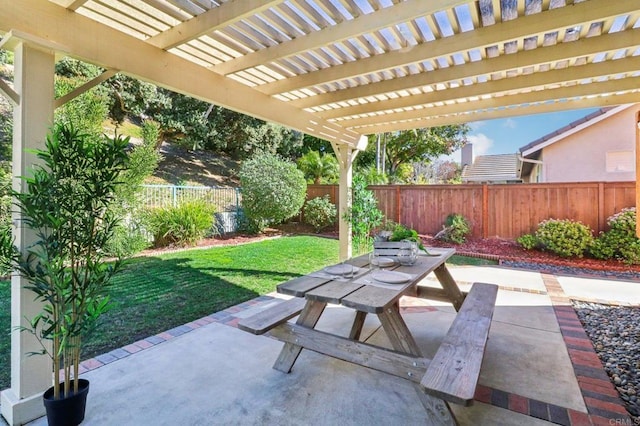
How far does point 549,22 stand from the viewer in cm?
239

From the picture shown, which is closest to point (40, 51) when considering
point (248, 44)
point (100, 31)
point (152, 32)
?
point (100, 31)

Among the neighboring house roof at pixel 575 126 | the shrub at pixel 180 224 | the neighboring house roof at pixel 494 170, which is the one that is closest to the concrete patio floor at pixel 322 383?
the shrub at pixel 180 224

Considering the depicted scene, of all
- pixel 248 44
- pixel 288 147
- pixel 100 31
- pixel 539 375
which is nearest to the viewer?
pixel 100 31

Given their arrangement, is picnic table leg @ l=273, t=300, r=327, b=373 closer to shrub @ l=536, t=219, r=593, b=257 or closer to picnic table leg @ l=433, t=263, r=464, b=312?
picnic table leg @ l=433, t=263, r=464, b=312

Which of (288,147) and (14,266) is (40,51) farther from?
(288,147)

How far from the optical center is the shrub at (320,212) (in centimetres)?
1066

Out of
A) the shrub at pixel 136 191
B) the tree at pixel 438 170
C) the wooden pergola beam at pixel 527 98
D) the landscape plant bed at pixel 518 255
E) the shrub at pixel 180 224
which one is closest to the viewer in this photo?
the wooden pergola beam at pixel 527 98

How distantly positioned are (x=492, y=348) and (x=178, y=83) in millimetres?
3668

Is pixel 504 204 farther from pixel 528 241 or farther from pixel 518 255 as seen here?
pixel 518 255

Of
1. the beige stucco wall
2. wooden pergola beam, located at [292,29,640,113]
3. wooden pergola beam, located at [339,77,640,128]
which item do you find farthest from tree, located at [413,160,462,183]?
wooden pergola beam, located at [292,29,640,113]

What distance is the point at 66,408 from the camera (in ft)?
6.09

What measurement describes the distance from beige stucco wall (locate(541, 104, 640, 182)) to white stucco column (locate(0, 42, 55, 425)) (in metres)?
11.9

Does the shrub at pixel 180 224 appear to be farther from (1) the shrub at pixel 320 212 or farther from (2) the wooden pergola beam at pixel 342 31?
(2) the wooden pergola beam at pixel 342 31

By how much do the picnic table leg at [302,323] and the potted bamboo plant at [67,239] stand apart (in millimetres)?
1265
